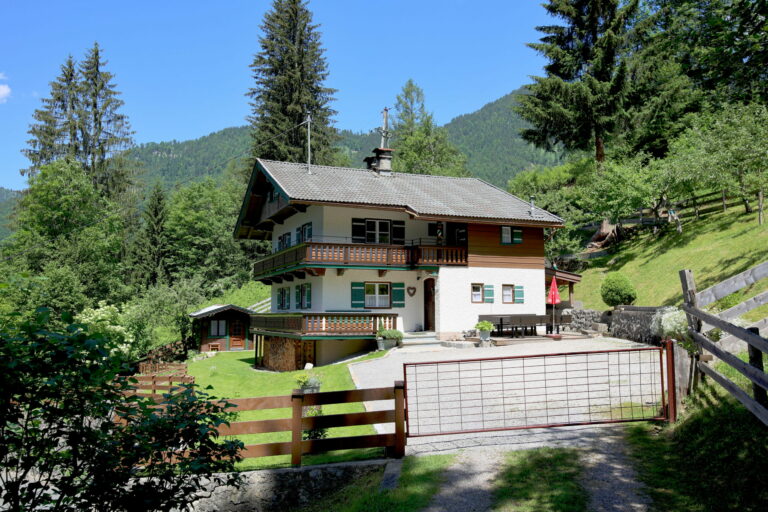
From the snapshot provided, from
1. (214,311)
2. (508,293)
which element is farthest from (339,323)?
(214,311)

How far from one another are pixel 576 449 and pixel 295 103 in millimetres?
46649

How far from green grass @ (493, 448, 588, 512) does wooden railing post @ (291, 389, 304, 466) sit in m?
2.78

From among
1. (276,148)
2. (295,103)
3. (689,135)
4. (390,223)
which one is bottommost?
(390,223)

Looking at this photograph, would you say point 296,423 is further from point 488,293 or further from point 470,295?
point 488,293

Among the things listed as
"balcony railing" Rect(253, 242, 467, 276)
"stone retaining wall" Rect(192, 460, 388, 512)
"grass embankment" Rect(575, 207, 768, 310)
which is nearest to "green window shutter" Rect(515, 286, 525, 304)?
"balcony railing" Rect(253, 242, 467, 276)

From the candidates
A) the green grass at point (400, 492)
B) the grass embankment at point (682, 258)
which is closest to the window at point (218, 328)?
the grass embankment at point (682, 258)

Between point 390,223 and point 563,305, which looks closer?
point 390,223

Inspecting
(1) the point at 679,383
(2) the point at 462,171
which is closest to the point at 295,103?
(2) the point at 462,171

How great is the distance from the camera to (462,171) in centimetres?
5847

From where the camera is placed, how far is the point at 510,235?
28.8 meters

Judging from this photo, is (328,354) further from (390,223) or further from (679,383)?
(679,383)

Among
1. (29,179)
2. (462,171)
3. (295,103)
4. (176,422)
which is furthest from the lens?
(462,171)

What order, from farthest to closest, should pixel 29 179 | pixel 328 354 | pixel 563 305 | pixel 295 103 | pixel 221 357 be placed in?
pixel 295 103 < pixel 29 179 < pixel 221 357 < pixel 563 305 < pixel 328 354

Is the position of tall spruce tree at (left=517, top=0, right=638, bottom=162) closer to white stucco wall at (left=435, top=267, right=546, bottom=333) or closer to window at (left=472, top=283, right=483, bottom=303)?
white stucco wall at (left=435, top=267, right=546, bottom=333)
